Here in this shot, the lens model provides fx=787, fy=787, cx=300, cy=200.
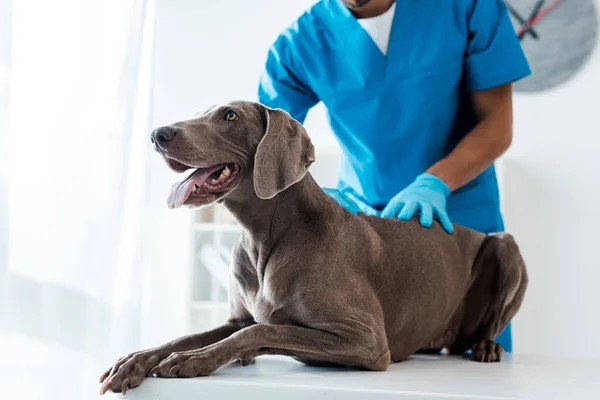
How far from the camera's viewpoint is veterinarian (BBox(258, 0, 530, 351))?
187cm

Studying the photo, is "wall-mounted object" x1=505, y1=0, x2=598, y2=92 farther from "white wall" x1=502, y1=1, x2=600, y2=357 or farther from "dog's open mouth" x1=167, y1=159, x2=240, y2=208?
"dog's open mouth" x1=167, y1=159, x2=240, y2=208

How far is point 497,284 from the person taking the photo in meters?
1.67

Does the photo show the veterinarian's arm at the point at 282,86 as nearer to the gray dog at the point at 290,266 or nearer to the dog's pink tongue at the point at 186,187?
the gray dog at the point at 290,266

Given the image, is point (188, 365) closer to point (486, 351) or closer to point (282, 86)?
point (486, 351)

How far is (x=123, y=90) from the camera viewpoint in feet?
7.57

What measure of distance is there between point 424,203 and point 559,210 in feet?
7.34

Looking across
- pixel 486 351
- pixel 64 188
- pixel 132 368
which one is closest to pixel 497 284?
pixel 486 351

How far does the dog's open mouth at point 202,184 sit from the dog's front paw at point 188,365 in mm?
225

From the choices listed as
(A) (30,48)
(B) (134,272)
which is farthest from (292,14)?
(A) (30,48)

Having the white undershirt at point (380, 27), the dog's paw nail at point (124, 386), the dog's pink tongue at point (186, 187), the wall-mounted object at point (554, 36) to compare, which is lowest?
the dog's paw nail at point (124, 386)

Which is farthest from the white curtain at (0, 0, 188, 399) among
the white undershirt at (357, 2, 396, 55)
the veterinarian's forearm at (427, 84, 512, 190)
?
the veterinarian's forearm at (427, 84, 512, 190)

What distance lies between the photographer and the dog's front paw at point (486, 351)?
154 cm

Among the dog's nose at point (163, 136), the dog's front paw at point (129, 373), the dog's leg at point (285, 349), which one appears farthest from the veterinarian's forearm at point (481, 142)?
the dog's front paw at point (129, 373)

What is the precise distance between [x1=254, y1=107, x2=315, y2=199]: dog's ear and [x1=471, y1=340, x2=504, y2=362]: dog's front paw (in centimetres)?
55
